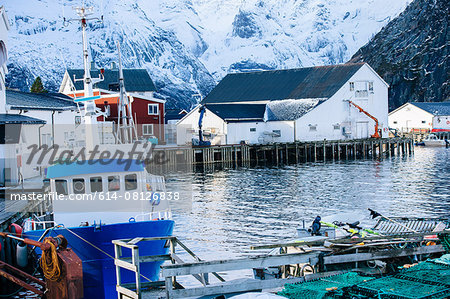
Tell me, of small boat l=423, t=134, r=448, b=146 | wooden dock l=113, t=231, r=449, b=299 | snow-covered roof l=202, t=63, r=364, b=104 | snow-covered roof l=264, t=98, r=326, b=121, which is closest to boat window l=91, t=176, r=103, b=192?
wooden dock l=113, t=231, r=449, b=299

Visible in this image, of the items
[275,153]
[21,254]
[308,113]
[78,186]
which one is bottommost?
[21,254]

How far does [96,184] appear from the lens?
60.7ft

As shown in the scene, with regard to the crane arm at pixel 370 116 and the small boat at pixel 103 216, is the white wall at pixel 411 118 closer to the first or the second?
the crane arm at pixel 370 116

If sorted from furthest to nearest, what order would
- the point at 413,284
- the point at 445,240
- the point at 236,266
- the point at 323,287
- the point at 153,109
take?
the point at 153,109, the point at 445,240, the point at 236,266, the point at 323,287, the point at 413,284

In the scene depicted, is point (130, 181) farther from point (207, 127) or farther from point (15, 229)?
point (207, 127)

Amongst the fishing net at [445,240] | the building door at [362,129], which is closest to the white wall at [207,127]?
the building door at [362,129]

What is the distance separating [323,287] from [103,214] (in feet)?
28.9

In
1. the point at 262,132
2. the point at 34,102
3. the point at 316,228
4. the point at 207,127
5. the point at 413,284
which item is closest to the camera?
the point at 413,284

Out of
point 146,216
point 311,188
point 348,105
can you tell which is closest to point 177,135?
point 348,105

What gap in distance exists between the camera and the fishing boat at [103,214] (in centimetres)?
1678

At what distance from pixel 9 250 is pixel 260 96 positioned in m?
60.4

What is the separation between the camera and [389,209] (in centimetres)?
3169

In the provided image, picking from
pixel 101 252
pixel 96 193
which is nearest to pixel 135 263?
pixel 101 252

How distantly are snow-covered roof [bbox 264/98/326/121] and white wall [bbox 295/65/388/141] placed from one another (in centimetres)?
68
